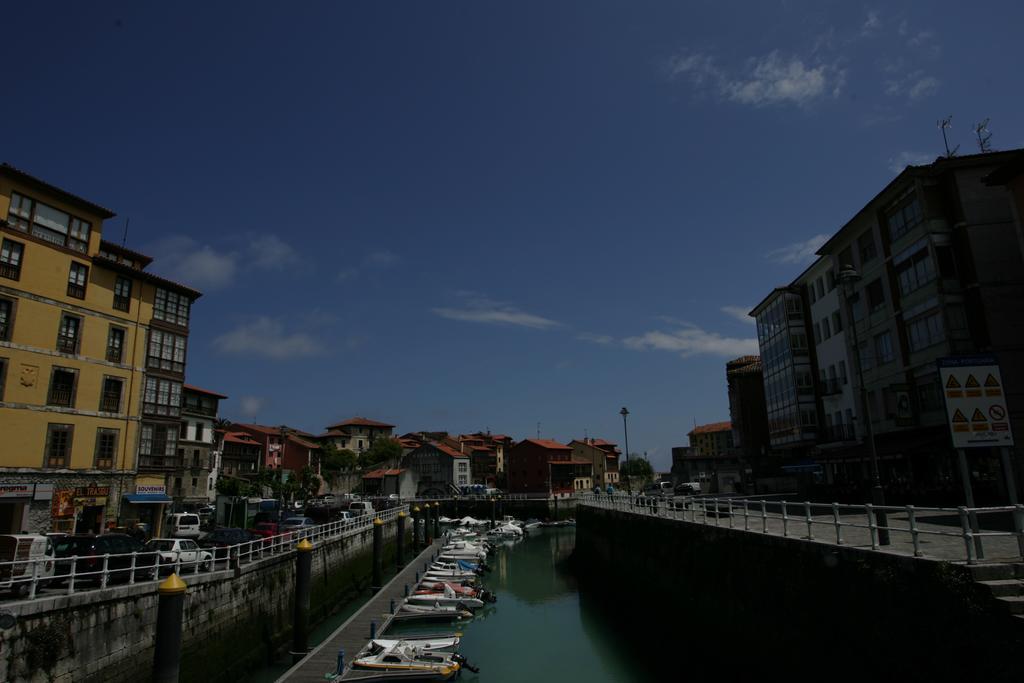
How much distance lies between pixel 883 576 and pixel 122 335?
39.7 metres

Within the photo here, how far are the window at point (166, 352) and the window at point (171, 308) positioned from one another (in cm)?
102

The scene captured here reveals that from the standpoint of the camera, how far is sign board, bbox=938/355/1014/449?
1480 centimetres

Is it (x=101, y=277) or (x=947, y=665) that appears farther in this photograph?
(x=101, y=277)

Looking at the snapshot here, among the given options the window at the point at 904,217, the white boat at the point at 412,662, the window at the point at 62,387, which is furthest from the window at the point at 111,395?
the window at the point at 904,217

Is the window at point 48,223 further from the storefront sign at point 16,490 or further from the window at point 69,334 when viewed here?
the storefront sign at point 16,490

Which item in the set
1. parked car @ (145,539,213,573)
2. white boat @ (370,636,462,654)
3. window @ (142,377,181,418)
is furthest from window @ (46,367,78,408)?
white boat @ (370,636,462,654)

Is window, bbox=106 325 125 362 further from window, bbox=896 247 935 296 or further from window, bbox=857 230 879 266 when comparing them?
window, bbox=857 230 879 266

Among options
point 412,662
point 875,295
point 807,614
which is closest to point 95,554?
point 412,662

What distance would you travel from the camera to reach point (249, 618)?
73.8ft

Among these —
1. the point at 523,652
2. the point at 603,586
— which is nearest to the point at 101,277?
the point at 523,652

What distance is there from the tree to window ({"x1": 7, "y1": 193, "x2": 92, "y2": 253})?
88.0 metres

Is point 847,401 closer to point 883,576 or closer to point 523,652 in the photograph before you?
point 523,652

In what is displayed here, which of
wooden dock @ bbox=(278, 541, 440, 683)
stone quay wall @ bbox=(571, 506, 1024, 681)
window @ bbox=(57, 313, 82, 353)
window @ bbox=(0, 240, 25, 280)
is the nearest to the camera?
stone quay wall @ bbox=(571, 506, 1024, 681)

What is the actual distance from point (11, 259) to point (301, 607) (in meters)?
23.3
